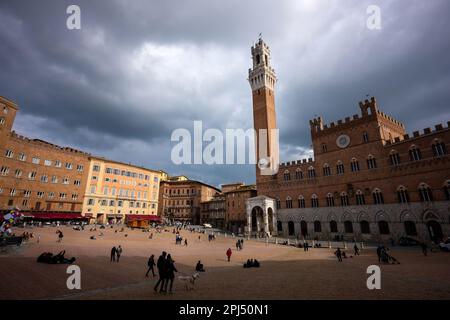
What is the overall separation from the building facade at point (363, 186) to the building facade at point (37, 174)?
40.4m

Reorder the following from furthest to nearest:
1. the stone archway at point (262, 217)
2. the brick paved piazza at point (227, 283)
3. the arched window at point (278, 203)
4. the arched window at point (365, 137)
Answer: the arched window at point (278, 203) → the stone archway at point (262, 217) → the arched window at point (365, 137) → the brick paved piazza at point (227, 283)

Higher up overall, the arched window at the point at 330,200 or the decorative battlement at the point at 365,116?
the decorative battlement at the point at 365,116

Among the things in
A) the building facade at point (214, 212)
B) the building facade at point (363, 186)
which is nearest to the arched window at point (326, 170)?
the building facade at point (363, 186)

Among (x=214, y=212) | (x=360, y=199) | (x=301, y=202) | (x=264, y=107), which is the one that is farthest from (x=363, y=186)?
(x=214, y=212)

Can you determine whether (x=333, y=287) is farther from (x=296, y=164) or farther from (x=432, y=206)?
(x=296, y=164)

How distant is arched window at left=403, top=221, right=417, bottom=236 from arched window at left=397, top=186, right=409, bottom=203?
3058mm

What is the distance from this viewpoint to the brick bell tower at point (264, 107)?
52334 mm

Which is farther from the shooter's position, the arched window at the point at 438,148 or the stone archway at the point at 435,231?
the arched window at the point at 438,148

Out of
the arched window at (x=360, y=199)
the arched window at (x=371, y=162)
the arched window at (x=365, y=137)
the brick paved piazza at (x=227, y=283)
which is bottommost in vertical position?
the brick paved piazza at (x=227, y=283)

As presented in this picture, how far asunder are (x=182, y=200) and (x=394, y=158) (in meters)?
59.1

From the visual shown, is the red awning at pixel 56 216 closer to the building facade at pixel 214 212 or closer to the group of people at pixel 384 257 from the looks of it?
the building facade at pixel 214 212

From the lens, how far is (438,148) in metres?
29.7

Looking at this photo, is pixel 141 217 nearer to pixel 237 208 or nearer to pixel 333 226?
pixel 237 208
